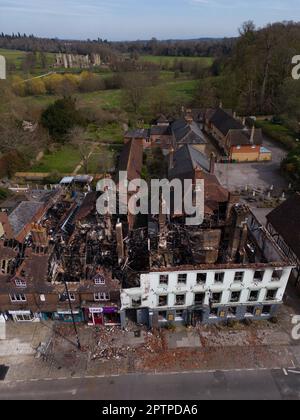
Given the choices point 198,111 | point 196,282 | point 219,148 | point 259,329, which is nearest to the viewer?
point 196,282

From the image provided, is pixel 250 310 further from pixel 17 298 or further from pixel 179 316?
pixel 17 298

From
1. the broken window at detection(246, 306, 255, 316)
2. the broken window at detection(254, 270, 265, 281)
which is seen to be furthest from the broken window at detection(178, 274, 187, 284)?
the broken window at detection(246, 306, 255, 316)

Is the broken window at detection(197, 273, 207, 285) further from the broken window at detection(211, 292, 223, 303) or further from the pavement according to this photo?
the pavement

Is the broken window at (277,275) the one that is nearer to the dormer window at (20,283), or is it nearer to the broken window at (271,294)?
→ the broken window at (271,294)

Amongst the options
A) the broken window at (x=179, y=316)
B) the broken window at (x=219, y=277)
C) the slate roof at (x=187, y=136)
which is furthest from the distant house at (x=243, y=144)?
the broken window at (x=179, y=316)

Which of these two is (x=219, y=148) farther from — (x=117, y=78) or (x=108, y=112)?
(x=117, y=78)
